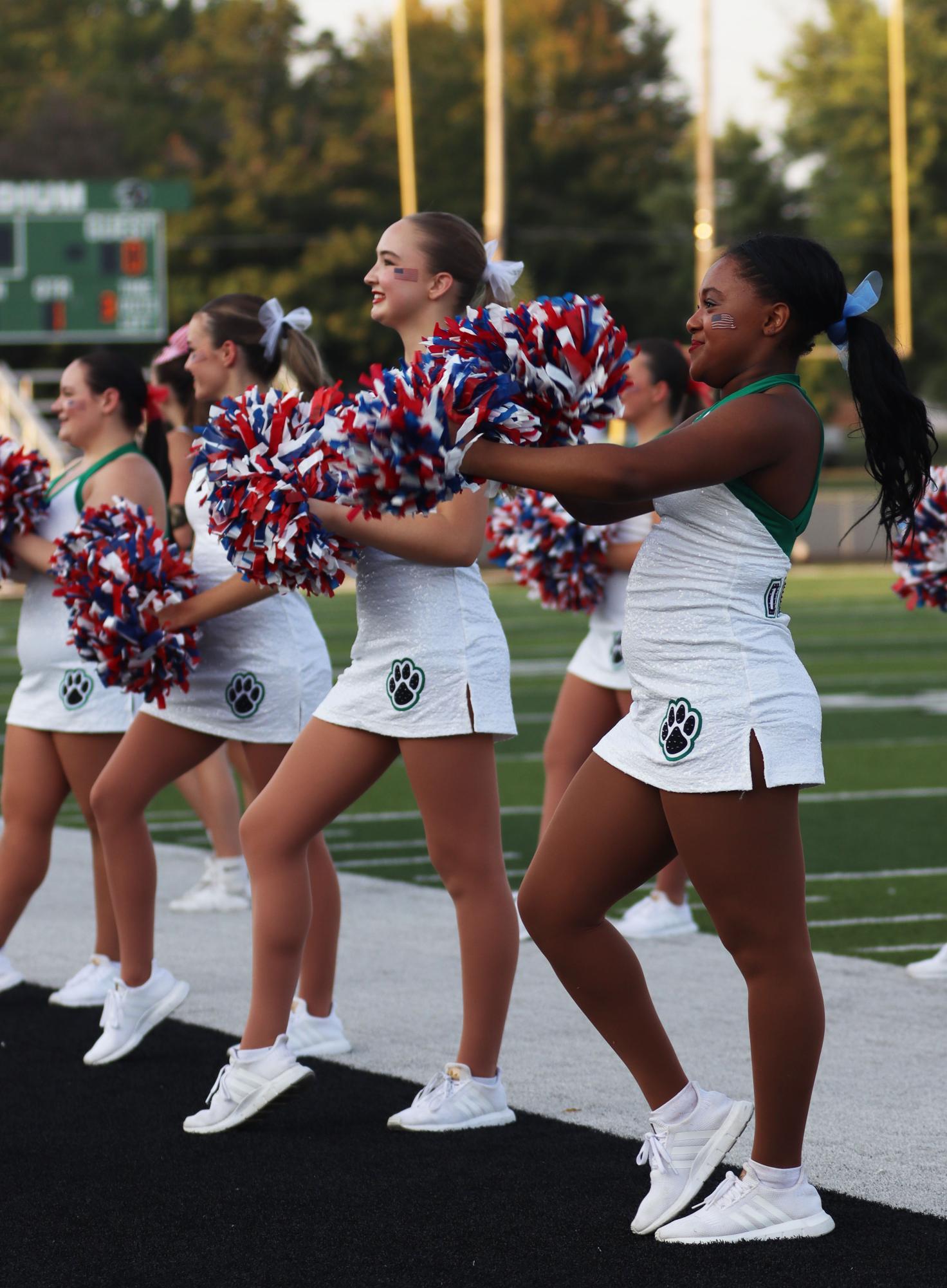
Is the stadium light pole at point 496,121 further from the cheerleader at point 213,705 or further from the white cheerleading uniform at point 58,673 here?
the cheerleader at point 213,705

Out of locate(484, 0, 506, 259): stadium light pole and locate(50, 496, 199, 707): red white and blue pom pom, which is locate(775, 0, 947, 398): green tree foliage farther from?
locate(50, 496, 199, 707): red white and blue pom pom

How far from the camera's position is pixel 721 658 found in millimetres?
3521

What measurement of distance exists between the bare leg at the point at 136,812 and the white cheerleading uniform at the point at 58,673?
0.45m

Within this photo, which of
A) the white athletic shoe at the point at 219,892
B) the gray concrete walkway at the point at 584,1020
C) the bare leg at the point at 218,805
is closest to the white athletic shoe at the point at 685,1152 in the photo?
the gray concrete walkway at the point at 584,1020

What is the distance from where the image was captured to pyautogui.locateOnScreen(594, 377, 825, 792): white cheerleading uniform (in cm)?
348

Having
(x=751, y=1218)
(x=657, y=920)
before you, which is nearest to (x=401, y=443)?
(x=751, y=1218)

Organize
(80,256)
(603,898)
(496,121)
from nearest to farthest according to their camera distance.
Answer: (603,898), (80,256), (496,121)

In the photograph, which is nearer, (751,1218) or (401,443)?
(401,443)

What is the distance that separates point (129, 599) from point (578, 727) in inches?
86.6

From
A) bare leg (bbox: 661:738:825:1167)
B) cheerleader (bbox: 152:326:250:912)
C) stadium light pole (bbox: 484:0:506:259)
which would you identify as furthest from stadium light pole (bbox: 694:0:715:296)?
bare leg (bbox: 661:738:825:1167)

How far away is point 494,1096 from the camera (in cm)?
443

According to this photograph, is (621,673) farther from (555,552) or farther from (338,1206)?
(338,1206)

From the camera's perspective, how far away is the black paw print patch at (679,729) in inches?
138

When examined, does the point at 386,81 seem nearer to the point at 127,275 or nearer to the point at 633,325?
the point at 633,325
